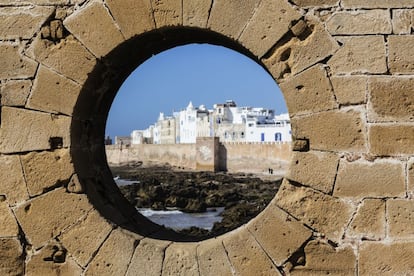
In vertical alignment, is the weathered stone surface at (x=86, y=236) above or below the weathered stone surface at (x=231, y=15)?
below

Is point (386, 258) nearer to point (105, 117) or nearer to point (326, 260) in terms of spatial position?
point (326, 260)

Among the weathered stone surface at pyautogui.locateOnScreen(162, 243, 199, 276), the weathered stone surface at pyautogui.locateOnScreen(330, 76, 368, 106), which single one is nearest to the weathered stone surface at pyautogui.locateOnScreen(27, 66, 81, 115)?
the weathered stone surface at pyautogui.locateOnScreen(162, 243, 199, 276)

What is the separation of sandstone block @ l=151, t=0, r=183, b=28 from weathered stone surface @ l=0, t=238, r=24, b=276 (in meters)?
1.95

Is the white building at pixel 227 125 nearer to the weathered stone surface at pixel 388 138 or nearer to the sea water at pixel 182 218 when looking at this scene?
the sea water at pixel 182 218

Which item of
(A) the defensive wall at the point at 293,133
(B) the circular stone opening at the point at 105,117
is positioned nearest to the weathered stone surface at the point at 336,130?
(A) the defensive wall at the point at 293,133

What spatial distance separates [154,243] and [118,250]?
0.87 ft

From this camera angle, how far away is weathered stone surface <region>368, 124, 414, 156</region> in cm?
333

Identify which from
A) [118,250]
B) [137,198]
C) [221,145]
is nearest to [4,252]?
[118,250]

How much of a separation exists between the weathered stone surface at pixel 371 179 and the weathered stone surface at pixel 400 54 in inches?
25.4

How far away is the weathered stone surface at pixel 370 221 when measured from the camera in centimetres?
332

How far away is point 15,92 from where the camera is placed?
3.70 metres

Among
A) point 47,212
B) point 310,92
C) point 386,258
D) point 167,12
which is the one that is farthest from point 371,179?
point 47,212

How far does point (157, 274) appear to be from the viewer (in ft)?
11.5

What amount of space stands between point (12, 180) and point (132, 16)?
152 centimetres
